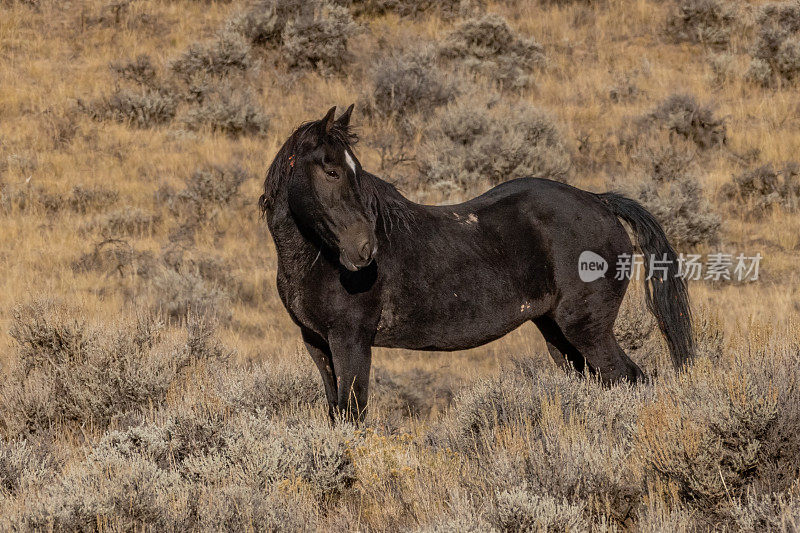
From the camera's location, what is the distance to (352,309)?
5020 millimetres

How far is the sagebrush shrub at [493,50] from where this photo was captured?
1580 cm

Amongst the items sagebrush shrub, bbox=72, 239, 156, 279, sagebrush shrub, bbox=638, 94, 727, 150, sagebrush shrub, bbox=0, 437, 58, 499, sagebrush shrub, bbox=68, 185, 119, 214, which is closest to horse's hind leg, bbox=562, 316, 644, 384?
sagebrush shrub, bbox=0, 437, 58, 499

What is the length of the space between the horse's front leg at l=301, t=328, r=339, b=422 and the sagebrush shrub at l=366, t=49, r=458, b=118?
9459 millimetres

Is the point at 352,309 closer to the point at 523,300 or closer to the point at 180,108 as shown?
the point at 523,300

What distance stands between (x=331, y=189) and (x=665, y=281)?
9.36 feet

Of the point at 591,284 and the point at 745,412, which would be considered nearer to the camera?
the point at 745,412

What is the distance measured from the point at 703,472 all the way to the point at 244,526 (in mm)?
2150

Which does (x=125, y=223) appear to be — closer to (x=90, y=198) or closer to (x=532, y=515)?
(x=90, y=198)

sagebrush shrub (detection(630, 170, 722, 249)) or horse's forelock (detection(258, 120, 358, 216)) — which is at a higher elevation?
horse's forelock (detection(258, 120, 358, 216))

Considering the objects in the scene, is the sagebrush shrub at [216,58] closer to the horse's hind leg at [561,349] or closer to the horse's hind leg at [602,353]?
the horse's hind leg at [561,349]

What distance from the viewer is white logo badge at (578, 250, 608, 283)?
571 centimetres

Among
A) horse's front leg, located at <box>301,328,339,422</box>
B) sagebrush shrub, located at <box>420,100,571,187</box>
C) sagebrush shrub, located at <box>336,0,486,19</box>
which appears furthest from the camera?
sagebrush shrub, located at <box>336,0,486,19</box>

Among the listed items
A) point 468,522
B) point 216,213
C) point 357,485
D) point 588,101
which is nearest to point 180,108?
point 216,213

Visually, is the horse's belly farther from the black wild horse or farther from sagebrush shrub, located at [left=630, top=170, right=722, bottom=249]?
sagebrush shrub, located at [left=630, top=170, right=722, bottom=249]
